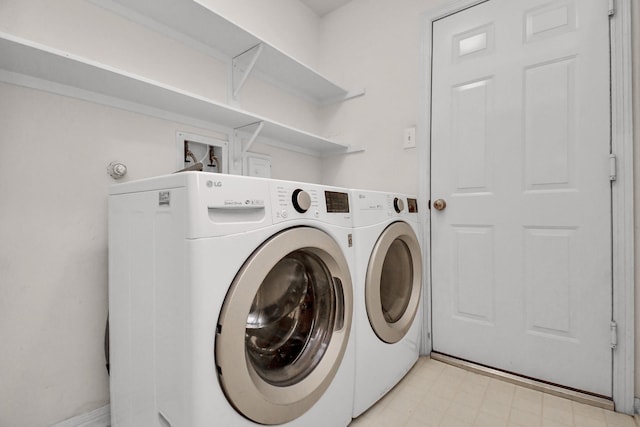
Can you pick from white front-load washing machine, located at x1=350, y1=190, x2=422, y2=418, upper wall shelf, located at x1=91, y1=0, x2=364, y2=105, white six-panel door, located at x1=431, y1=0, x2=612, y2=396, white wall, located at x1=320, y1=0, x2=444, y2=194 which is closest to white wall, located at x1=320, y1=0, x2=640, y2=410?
white wall, located at x1=320, y1=0, x2=444, y2=194

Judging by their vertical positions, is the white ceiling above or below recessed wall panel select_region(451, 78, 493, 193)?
above

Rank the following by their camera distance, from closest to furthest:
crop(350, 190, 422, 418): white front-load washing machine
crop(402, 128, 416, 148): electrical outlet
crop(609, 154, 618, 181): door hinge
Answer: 1. crop(350, 190, 422, 418): white front-load washing machine
2. crop(609, 154, 618, 181): door hinge
3. crop(402, 128, 416, 148): electrical outlet

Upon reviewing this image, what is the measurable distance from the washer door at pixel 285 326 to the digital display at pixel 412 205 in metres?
0.71

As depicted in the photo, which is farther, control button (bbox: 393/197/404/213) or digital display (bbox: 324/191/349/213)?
control button (bbox: 393/197/404/213)

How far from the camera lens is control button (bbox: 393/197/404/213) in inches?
57.1

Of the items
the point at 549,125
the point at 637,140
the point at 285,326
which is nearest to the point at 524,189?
the point at 549,125

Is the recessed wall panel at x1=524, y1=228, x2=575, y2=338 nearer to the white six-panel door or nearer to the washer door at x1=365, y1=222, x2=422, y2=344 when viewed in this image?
the white six-panel door

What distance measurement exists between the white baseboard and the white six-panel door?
1.66 meters

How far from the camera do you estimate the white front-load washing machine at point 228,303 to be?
2.26ft

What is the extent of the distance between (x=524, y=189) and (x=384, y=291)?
90 centimetres

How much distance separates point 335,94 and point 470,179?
118 cm

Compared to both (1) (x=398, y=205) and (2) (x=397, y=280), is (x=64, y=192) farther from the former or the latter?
(2) (x=397, y=280)

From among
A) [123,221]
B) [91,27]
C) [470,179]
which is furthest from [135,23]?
[470,179]

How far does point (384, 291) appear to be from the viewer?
1509 millimetres
